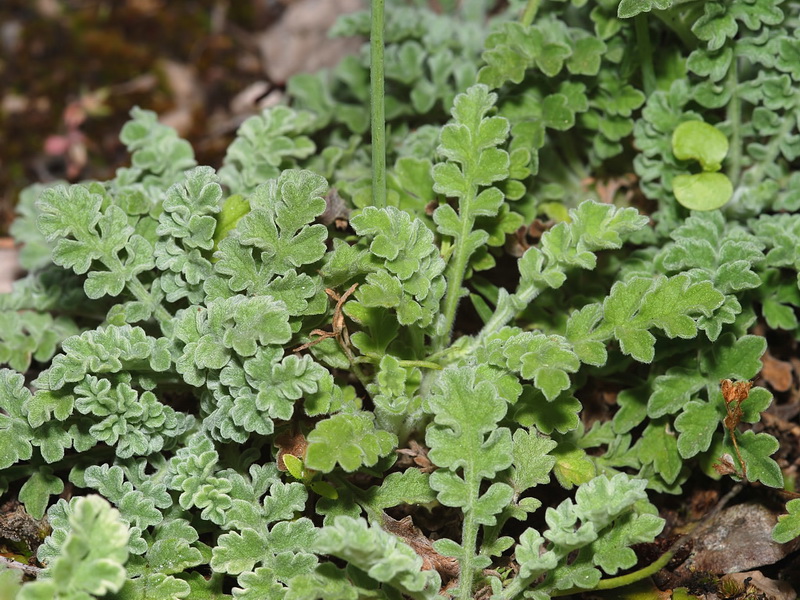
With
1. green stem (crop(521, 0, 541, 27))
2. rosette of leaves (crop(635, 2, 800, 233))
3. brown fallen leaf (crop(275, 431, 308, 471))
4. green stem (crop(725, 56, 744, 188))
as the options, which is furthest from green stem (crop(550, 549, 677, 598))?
green stem (crop(521, 0, 541, 27))

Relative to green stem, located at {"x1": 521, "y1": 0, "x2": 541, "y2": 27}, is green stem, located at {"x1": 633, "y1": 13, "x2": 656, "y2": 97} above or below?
below

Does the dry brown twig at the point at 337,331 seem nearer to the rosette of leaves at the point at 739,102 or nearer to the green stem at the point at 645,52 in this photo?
the rosette of leaves at the point at 739,102

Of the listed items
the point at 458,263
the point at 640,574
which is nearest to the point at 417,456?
the point at 458,263

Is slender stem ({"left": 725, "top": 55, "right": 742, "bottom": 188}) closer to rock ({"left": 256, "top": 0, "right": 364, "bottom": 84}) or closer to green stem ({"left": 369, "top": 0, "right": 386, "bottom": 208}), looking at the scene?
→ green stem ({"left": 369, "top": 0, "right": 386, "bottom": 208})

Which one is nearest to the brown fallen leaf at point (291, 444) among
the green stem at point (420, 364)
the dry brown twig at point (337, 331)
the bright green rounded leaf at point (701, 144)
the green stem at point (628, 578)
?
the dry brown twig at point (337, 331)

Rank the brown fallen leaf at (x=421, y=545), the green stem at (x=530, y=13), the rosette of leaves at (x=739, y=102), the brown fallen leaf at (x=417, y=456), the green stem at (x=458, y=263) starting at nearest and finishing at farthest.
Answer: the brown fallen leaf at (x=421, y=545) < the brown fallen leaf at (x=417, y=456) < the green stem at (x=458, y=263) < the rosette of leaves at (x=739, y=102) < the green stem at (x=530, y=13)

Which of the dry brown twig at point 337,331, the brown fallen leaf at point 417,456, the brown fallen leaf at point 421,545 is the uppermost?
the dry brown twig at point 337,331

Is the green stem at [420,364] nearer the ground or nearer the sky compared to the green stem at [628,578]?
nearer the sky
